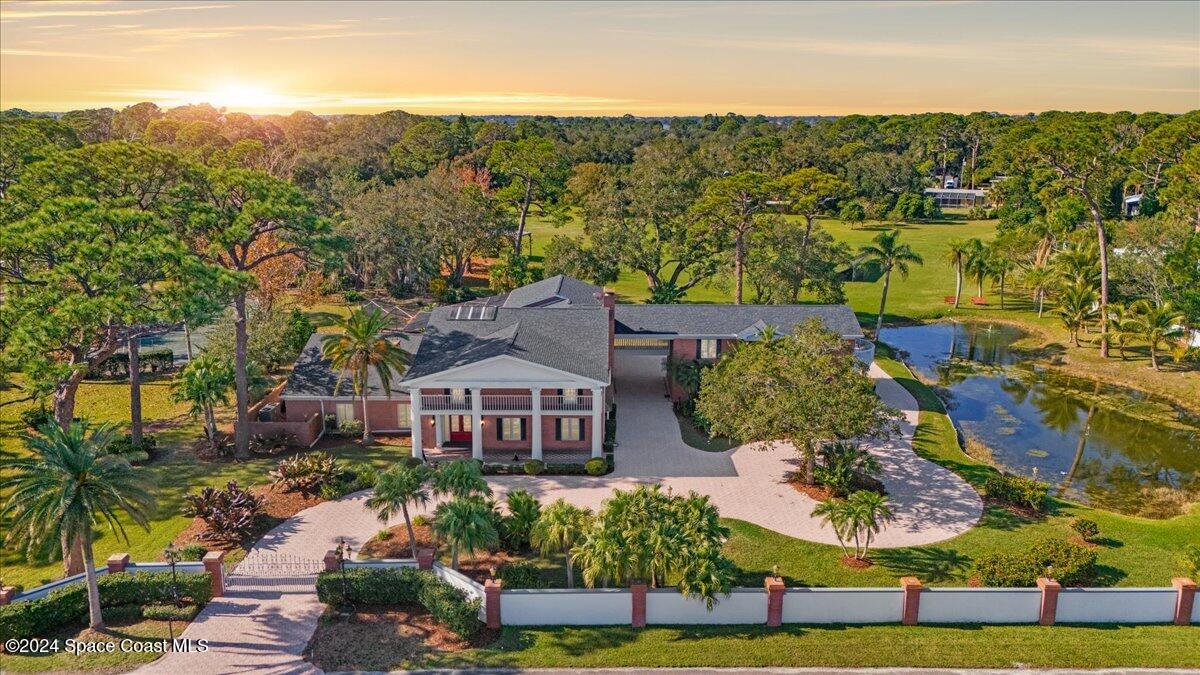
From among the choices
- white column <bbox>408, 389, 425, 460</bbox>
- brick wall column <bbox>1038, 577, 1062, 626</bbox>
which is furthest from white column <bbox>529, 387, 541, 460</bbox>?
brick wall column <bbox>1038, 577, 1062, 626</bbox>

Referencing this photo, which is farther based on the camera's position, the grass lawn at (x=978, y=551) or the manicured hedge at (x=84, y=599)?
the grass lawn at (x=978, y=551)

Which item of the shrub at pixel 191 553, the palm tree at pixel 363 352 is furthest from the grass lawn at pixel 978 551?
the shrub at pixel 191 553

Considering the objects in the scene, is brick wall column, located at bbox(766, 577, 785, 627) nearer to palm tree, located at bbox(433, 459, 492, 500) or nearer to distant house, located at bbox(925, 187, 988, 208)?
palm tree, located at bbox(433, 459, 492, 500)

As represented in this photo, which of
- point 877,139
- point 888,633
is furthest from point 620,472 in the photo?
point 877,139

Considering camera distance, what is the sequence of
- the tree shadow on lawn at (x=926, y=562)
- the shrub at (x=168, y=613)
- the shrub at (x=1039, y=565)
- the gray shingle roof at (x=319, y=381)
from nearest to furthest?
the shrub at (x=168, y=613) → the shrub at (x=1039, y=565) → the tree shadow on lawn at (x=926, y=562) → the gray shingle roof at (x=319, y=381)

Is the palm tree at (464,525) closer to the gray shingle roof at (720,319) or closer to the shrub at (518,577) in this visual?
the shrub at (518,577)

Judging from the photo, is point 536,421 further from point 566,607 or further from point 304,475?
point 566,607

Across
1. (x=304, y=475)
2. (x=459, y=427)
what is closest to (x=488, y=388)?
(x=459, y=427)

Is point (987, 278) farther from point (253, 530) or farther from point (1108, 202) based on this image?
point (253, 530)
